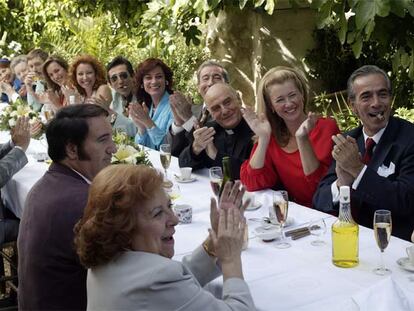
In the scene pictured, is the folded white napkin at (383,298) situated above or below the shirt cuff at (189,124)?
below

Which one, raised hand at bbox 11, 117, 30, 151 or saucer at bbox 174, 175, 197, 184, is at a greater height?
raised hand at bbox 11, 117, 30, 151

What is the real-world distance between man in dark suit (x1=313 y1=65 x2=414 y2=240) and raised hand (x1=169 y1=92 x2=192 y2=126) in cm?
139

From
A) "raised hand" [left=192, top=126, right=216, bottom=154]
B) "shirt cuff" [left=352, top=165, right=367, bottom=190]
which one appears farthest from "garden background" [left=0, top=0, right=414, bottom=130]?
"shirt cuff" [left=352, top=165, right=367, bottom=190]

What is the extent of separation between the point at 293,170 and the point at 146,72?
2.01 meters

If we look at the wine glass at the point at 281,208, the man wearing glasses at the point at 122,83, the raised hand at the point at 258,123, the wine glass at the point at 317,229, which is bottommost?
the wine glass at the point at 317,229

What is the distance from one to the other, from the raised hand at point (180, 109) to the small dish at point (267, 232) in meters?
1.69

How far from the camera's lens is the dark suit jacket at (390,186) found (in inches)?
101

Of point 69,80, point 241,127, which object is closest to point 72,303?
point 241,127

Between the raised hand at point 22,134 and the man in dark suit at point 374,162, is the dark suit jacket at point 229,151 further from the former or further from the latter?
the raised hand at point 22,134

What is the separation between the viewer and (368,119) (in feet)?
9.23

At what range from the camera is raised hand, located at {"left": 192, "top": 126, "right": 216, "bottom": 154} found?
341 centimetres

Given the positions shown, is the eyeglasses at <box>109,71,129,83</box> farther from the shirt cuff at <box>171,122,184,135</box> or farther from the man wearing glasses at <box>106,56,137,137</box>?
the shirt cuff at <box>171,122,184,135</box>

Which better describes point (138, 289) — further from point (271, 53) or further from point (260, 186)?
point (271, 53)

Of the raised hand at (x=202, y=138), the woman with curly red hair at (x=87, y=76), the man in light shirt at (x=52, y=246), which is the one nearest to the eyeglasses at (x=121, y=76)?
the woman with curly red hair at (x=87, y=76)
